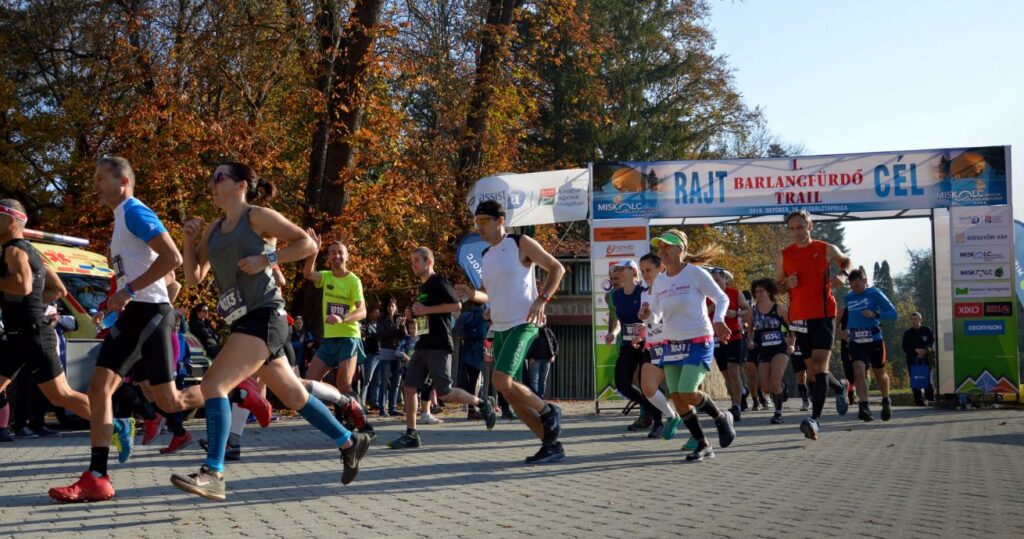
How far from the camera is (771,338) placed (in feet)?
49.9

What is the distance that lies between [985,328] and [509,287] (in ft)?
38.1

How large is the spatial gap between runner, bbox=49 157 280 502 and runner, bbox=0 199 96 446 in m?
1.00

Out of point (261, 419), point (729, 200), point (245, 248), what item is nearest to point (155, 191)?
point (729, 200)

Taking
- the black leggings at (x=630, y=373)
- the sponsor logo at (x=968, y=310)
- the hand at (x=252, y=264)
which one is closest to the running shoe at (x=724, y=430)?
the black leggings at (x=630, y=373)

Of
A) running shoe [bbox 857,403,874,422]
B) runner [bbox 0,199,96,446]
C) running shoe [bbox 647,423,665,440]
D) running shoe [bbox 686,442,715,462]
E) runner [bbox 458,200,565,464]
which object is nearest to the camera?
runner [bbox 0,199,96,446]

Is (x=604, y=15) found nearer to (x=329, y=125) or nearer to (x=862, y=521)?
(x=329, y=125)

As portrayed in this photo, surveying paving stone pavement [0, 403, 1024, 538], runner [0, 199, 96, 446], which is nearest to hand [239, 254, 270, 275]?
paving stone pavement [0, 403, 1024, 538]

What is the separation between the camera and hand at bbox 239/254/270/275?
252 inches

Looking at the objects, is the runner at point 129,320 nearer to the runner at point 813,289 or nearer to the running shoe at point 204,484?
the running shoe at point 204,484

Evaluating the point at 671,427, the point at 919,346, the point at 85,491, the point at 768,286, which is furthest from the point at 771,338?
the point at 85,491

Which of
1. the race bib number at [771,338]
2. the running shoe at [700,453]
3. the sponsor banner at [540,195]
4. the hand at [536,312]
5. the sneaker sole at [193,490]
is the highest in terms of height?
the sponsor banner at [540,195]

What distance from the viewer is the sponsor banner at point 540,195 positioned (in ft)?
59.8

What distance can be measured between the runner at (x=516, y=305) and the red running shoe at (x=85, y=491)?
122 inches

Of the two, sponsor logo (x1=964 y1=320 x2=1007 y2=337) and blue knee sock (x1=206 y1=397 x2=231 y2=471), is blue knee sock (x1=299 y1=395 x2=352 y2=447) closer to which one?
blue knee sock (x1=206 y1=397 x2=231 y2=471)
